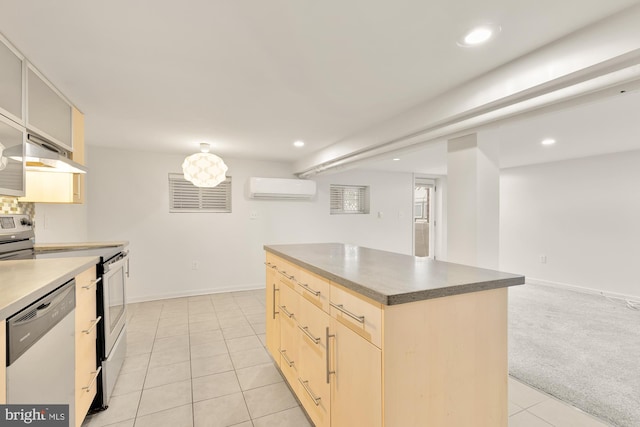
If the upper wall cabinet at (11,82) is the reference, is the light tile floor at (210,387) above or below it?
below

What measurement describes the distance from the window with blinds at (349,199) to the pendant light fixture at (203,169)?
254 cm

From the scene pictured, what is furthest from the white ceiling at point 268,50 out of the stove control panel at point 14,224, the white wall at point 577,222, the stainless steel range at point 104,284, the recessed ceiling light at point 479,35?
the white wall at point 577,222

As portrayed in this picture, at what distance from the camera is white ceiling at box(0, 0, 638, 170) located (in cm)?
133

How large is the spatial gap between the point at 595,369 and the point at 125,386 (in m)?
3.62

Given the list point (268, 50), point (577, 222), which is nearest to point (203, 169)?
point (268, 50)

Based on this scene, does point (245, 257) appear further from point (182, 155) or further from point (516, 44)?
point (516, 44)

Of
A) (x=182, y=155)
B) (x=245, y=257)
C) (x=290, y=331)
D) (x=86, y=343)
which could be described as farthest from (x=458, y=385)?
(x=182, y=155)

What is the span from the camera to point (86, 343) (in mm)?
1698

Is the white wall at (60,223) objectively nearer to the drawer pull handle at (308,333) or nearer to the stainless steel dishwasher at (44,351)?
the stainless steel dishwasher at (44,351)

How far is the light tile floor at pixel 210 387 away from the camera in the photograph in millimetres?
1787

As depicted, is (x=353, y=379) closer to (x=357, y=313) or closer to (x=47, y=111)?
(x=357, y=313)

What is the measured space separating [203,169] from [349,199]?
10.4 feet

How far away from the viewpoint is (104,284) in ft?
6.33

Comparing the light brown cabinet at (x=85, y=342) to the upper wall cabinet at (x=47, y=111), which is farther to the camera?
the upper wall cabinet at (x=47, y=111)
